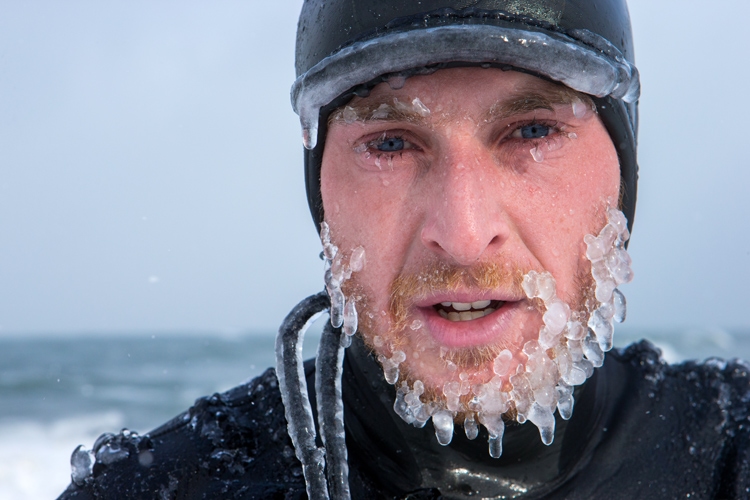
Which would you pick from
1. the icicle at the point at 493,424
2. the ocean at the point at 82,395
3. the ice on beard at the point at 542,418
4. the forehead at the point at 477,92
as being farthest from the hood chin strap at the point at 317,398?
the ocean at the point at 82,395

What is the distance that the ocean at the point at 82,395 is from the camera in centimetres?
716

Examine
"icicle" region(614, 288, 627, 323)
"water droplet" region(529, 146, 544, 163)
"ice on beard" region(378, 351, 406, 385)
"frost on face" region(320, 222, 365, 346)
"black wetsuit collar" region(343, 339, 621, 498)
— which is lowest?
"black wetsuit collar" region(343, 339, 621, 498)

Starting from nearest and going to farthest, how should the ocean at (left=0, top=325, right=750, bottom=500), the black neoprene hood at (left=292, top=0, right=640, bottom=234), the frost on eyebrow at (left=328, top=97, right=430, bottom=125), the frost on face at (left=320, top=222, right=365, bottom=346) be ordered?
the black neoprene hood at (left=292, top=0, right=640, bottom=234) → the frost on eyebrow at (left=328, top=97, right=430, bottom=125) → the frost on face at (left=320, top=222, right=365, bottom=346) → the ocean at (left=0, top=325, right=750, bottom=500)

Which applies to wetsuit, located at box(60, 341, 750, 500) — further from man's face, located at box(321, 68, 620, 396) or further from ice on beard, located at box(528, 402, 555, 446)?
man's face, located at box(321, 68, 620, 396)

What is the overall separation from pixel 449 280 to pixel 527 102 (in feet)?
1.39

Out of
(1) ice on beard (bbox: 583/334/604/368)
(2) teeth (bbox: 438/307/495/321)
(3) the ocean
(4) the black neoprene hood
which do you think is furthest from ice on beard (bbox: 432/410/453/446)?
(3) the ocean

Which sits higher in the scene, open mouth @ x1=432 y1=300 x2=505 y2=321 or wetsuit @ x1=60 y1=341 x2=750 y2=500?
open mouth @ x1=432 y1=300 x2=505 y2=321

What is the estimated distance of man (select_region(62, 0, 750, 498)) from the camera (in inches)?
59.9

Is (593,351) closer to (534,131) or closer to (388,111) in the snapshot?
(534,131)

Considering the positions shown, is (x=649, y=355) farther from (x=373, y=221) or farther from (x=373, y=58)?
(x=373, y=58)

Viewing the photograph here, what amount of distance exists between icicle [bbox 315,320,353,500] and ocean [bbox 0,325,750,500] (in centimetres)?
537

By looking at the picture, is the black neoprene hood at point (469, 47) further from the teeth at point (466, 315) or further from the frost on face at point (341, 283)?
the teeth at point (466, 315)

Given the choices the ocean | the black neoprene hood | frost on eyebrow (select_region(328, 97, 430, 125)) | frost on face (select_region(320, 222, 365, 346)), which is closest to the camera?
the black neoprene hood

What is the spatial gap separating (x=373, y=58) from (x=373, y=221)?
0.37 metres
